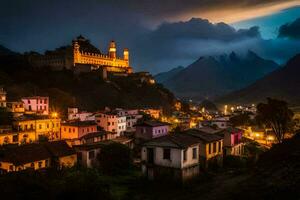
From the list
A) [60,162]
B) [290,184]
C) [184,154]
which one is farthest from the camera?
[60,162]

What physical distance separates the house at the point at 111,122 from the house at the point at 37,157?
19.0 meters

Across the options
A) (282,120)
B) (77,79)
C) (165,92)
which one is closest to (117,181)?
(282,120)

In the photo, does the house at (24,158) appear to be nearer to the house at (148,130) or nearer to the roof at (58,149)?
the roof at (58,149)

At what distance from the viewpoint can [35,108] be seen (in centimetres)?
6066

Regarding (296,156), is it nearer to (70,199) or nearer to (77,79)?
(70,199)

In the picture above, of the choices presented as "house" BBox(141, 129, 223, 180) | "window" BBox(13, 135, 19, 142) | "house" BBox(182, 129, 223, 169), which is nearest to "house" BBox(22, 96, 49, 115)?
"window" BBox(13, 135, 19, 142)

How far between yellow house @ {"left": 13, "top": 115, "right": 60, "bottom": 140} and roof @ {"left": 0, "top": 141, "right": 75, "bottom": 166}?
12.0 metres

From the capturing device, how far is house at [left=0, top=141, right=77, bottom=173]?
33469mm

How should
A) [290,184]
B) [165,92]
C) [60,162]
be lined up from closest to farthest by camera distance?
[290,184] < [60,162] < [165,92]

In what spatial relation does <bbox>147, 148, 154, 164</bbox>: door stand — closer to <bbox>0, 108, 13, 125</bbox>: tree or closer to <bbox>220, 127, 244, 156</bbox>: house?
<bbox>220, 127, 244, 156</bbox>: house

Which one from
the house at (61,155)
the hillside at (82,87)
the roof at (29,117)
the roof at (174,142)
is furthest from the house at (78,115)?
the roof at (174,142)

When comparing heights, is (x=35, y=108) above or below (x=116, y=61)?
below

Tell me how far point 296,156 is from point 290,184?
7.13 meters

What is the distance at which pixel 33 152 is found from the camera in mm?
35750
